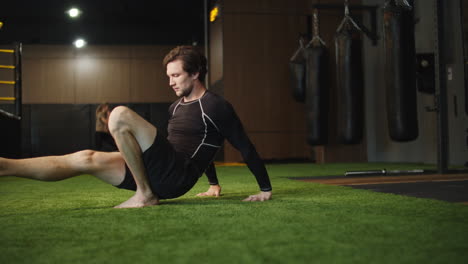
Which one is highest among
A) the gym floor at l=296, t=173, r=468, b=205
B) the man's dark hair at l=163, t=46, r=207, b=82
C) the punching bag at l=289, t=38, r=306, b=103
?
the punching bag at l=289, t=38, r=306, b=103

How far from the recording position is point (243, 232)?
1.91m

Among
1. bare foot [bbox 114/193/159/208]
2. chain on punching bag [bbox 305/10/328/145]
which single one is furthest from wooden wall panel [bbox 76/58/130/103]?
bare foot [bbox 114/193/159/208]

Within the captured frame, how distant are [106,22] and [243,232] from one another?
37.2ft

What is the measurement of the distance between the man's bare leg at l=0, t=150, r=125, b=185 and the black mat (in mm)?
1838

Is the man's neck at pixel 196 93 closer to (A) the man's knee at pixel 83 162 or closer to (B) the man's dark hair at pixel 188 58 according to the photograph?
(B) the man's dark hair at pixel 188 58

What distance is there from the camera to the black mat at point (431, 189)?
123 inches

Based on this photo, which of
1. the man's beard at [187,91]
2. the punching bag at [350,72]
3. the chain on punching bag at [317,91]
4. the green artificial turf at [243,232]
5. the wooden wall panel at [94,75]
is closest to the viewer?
the green artificial turf at [243,232]

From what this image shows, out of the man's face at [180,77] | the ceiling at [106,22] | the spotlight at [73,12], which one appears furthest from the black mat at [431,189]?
the spotlight at [73,12]

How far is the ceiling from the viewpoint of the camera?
11.2 meters

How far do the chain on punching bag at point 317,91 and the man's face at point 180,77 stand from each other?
4.59 m

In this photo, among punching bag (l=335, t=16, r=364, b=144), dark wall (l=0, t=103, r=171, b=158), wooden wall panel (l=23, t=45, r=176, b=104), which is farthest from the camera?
wooden wall panel (l=23, t=45, r=176, b=104)

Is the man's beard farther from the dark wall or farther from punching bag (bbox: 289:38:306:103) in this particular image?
the dark wall

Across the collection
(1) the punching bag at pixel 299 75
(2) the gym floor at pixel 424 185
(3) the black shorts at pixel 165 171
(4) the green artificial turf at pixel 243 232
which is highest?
(1) the punching bag at pixel 299 75

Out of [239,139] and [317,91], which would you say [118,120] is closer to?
[239,139]
